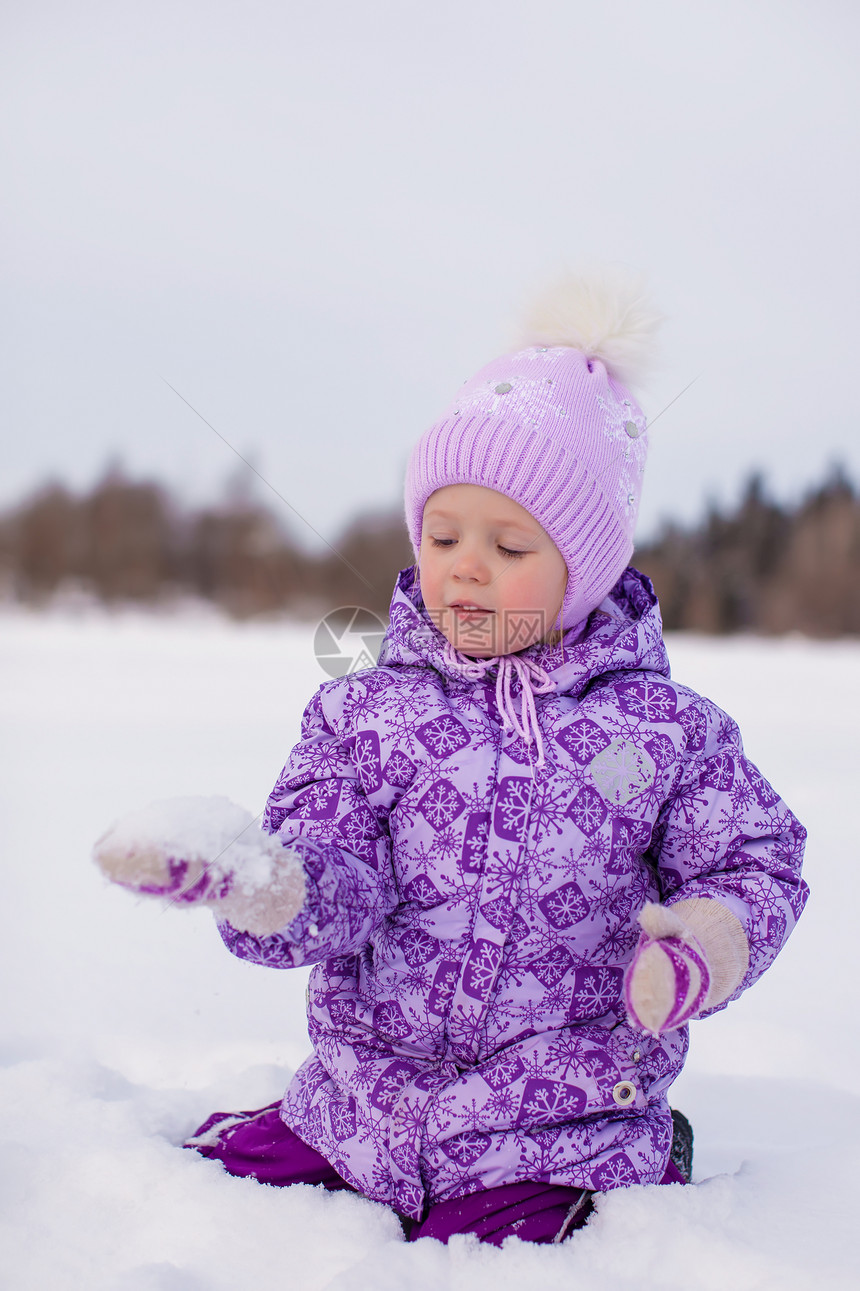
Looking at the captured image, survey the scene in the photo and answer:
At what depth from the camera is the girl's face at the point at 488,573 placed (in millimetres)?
1203

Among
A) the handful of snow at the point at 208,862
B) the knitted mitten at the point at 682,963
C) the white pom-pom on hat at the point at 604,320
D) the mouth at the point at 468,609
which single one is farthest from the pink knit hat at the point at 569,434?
the handful of snow at the point at 208,862

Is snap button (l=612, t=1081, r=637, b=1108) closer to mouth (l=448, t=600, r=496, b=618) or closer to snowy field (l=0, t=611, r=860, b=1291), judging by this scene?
snowy field (l=0, t=611, r=860, b=1291)

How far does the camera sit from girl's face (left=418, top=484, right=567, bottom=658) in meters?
1.20

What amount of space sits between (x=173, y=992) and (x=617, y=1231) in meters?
1.07

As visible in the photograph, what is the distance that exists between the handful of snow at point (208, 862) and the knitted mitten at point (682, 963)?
35 cm

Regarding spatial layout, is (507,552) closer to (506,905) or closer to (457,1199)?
(506,905)

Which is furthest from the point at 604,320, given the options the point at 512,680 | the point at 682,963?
the point at 682,963

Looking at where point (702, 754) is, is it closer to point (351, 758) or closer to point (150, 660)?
point (351, 758)

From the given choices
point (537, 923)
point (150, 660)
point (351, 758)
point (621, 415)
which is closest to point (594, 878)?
point (537, 923)

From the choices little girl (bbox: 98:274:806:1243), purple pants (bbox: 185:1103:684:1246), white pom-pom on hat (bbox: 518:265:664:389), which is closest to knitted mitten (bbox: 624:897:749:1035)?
little girl (bbox: 98:274:806:1243)

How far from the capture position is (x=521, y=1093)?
1064 millimetres

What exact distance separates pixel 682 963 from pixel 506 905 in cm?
22

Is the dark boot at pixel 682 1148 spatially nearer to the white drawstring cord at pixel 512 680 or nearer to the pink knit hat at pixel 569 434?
the white drawstring cord at pixel 512 680

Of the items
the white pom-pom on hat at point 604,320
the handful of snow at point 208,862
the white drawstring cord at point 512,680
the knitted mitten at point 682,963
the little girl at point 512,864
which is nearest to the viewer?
the handful of snow at point 208,862
